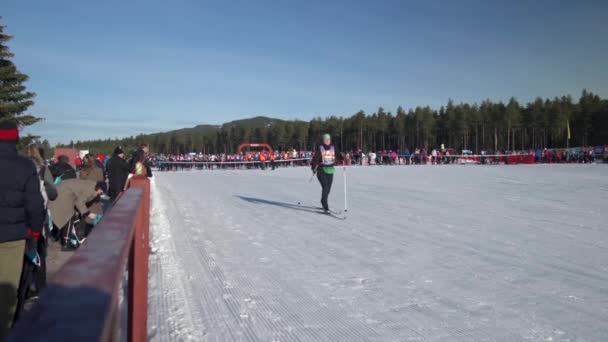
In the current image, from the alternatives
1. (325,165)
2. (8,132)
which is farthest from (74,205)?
(325,165)

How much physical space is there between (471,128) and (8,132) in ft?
346

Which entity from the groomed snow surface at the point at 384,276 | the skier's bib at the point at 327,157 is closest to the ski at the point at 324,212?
the groomed snow surface at the point at 384,276

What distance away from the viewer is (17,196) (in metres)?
3.35

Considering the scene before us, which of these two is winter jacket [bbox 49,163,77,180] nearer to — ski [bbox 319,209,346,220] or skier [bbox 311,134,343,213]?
skier [bbox 311,134,343,213]

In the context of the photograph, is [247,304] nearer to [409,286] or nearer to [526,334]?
[409,286]

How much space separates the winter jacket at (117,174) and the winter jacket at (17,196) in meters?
6.30

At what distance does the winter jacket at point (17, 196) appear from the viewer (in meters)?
3.28

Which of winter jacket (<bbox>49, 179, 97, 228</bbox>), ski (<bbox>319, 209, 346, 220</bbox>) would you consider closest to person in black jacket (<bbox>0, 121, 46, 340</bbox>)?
winter jacket (<bbox>49, 179, 97, 228</bbox>)

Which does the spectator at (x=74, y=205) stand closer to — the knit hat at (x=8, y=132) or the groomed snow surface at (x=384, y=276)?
the groomed snow surface at (x=384, y=276)

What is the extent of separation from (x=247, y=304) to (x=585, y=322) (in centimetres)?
276

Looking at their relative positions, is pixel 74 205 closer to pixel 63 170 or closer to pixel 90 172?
pixel 63 170

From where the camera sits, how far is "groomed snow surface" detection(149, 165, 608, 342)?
3424 mm

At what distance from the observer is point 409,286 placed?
4.41 m

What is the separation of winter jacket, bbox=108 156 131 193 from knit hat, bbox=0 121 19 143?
6373 mm
